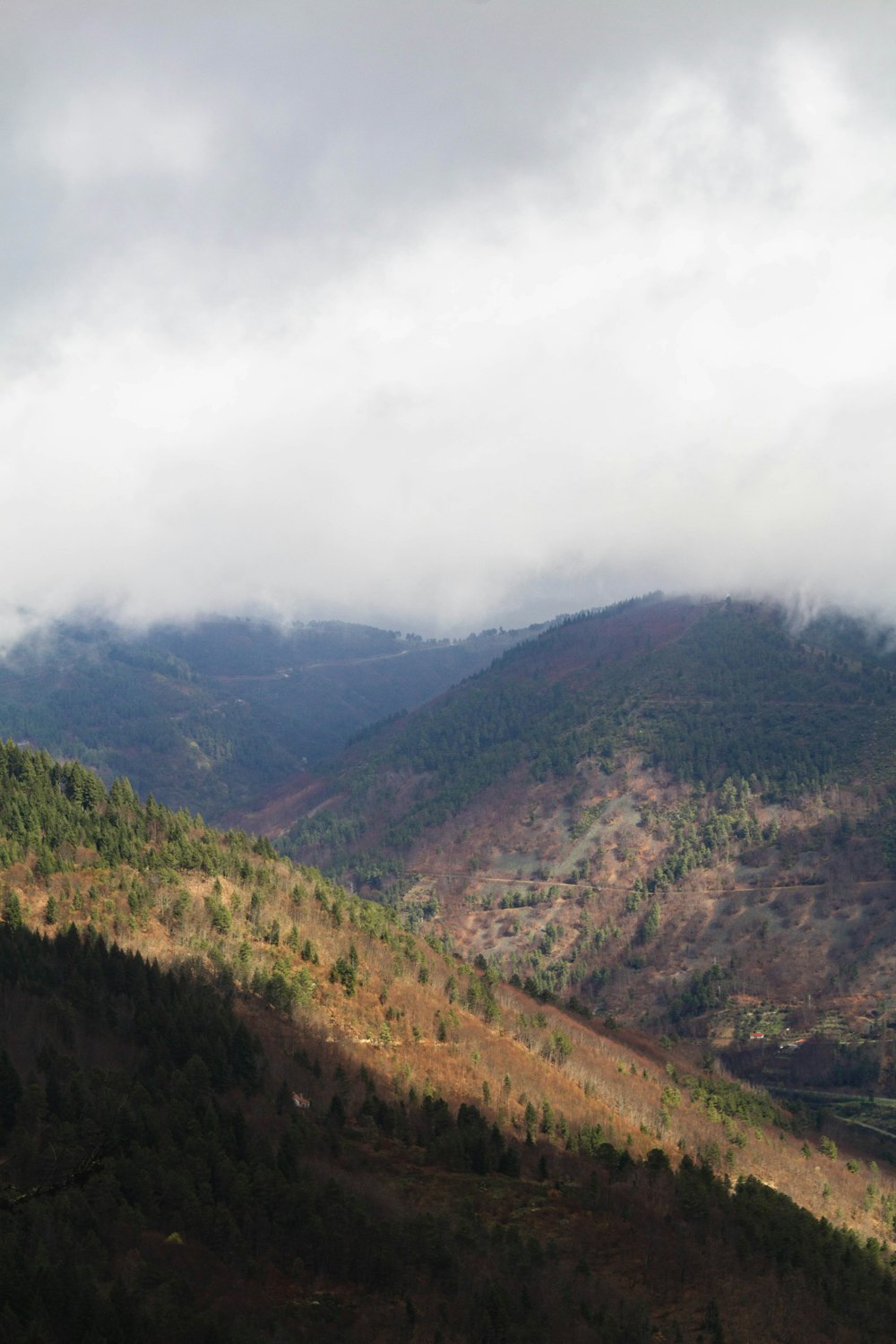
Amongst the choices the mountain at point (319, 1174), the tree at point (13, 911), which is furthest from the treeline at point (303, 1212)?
the tree at point (13, 911)

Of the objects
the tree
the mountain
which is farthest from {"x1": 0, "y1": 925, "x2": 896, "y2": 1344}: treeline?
the tree

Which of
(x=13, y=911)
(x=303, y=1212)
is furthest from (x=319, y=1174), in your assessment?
(x=13, y=911)

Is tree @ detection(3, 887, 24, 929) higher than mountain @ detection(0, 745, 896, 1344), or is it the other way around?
tree @ detection(3, 887, 24, 929)

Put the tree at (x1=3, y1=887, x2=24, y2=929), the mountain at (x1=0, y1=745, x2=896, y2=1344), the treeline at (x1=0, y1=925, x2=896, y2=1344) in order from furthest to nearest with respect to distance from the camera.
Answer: the tree at (x1=3, y1=887, x2=24, y2=929)
the mountain at (x1=0, y1=745, x2=896, y2=1344)
the treeline at (x1=0, y1=925, x2=896, y2=1344)

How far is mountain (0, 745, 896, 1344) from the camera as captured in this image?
93438 mm

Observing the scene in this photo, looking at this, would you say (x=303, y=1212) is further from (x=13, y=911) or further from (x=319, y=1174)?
(x=13, y=911)

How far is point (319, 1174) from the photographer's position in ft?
388

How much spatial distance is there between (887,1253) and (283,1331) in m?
110

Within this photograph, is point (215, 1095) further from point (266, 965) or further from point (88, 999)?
point (266, 965)

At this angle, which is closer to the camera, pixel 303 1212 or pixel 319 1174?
pixel 303 1212

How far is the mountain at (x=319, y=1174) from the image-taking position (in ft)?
307

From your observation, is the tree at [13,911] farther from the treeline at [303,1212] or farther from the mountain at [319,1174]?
the treeline at [303,1212]

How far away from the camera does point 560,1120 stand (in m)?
165

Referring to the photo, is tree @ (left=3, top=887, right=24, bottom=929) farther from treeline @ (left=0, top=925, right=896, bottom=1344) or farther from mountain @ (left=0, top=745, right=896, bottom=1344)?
treeline @ (left=0, top=925, right=896, bottom=1344)
